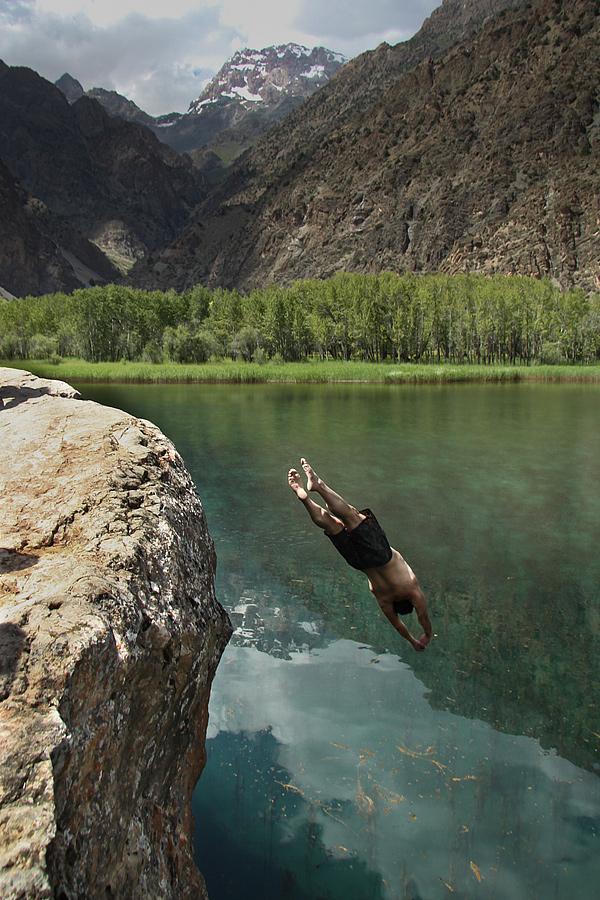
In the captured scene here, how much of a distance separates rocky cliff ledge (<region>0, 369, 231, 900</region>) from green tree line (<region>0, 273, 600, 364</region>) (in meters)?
68.1

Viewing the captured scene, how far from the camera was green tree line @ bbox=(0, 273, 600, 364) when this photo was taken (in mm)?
71688

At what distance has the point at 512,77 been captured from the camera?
11806 centimetres

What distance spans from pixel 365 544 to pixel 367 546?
0.11ft

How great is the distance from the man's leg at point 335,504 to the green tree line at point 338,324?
67.8 m

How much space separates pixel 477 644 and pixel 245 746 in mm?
3174

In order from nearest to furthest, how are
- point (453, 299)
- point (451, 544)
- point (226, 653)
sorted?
1. point (226, 653)
2. point (451, 544)
3. point (453, 299)

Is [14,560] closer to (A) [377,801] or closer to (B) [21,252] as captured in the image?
(A) [377,801]

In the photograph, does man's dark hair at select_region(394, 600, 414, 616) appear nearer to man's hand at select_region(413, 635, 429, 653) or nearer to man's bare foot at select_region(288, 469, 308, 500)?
man's hand at select_region(413, 635, 429, 653)

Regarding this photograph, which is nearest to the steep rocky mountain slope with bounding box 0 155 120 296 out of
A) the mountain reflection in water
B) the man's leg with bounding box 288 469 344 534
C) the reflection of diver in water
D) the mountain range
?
the mountain range

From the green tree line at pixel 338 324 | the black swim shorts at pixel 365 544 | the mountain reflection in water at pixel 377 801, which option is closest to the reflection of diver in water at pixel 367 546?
the black swim shorts at pixel 365 544

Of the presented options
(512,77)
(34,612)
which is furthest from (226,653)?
(512,77)

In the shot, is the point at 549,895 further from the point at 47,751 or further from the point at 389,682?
the point at 47,751

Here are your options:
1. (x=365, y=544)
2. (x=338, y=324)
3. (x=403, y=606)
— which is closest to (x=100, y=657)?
(x=365, y=544)

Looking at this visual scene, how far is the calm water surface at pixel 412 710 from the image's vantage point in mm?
4094
